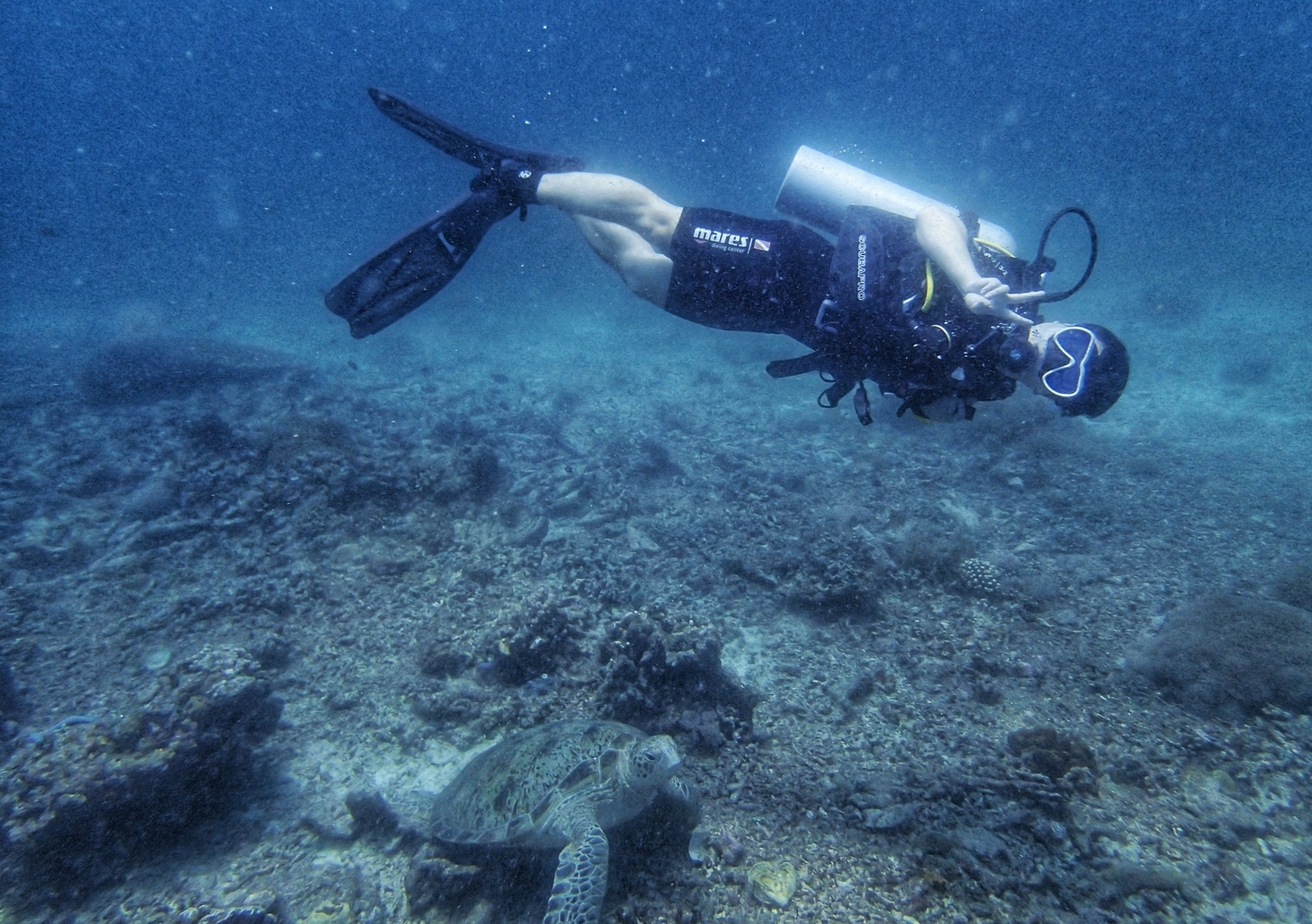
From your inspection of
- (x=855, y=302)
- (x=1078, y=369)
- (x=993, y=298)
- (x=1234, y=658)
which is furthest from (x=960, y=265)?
(x=1234, y=658)

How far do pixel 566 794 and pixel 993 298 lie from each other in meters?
4.29

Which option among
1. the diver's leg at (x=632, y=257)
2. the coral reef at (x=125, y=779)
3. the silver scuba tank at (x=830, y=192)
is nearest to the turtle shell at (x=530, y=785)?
the coral reef at (x=125, y=779)

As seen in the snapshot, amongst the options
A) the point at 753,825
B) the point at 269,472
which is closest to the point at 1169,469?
the point at 753,825

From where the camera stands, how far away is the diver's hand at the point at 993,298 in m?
3.54

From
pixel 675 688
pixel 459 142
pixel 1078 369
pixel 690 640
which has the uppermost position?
pixel 459 142

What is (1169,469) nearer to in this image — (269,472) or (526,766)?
(526,766)

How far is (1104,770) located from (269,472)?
8932mm

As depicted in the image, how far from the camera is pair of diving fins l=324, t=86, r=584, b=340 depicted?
17.4 ft

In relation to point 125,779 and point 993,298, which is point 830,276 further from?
point 125,779

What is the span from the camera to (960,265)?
12.4 ft

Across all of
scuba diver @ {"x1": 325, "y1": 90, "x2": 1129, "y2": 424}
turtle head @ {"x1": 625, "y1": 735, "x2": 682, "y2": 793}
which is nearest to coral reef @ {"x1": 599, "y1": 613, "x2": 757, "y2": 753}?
turtle head @ {"x1": 625, "y1": 735, "x2": 682, "y2": 793}

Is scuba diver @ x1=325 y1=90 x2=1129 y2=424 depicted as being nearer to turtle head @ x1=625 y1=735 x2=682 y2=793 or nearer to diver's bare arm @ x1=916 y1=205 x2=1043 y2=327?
diver's bare arm @ x1=916 y1=205 x2=1043 y2=327

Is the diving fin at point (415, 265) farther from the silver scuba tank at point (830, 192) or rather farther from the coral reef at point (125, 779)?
the coral reef at point (125, 779)

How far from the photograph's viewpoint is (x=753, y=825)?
10.2ft
